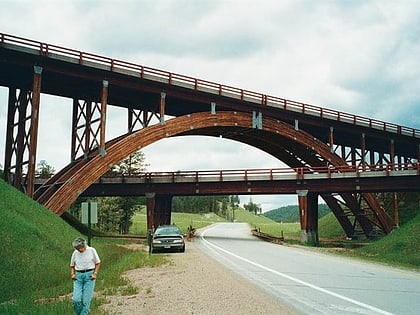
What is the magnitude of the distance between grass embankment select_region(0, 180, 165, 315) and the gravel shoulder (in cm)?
57

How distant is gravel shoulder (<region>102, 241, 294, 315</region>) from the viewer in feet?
29.6

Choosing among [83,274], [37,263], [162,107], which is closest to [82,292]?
[83,274]

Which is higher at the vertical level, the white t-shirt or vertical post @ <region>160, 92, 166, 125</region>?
vertical post @ <region>160, 92, 166, 125</region>

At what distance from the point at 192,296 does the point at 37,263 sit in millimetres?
7709

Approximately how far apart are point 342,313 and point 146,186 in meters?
34.8

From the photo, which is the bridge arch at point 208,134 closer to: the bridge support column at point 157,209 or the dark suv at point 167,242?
the bridge support column at point 157,209

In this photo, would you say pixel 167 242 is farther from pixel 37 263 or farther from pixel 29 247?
pixel 37 263

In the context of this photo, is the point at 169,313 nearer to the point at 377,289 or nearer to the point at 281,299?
the point at 281,299

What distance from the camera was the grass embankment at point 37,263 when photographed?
10.8m

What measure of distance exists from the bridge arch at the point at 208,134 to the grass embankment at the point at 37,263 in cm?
646

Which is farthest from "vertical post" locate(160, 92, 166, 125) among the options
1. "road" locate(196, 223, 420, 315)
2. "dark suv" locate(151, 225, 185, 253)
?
"road" locate(196, 223, 420, 315)

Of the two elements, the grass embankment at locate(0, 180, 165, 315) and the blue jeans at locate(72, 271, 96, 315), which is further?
the grass embankment at locate(0, 180, 165, 315)

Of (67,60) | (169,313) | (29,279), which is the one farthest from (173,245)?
(169,313)

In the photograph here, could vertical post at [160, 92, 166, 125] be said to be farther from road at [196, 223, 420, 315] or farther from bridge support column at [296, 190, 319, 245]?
road at [196, 223, 420, 315]
